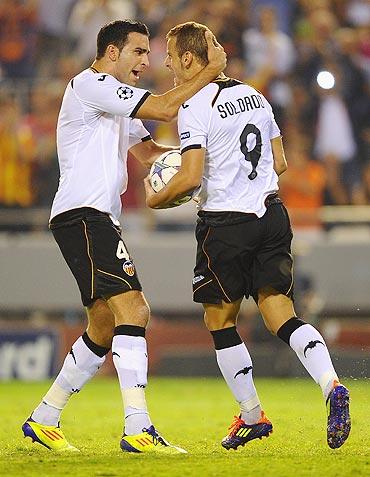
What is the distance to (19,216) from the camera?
14094 millimetres

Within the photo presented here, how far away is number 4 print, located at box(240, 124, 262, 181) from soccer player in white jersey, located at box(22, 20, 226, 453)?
1.19 ft

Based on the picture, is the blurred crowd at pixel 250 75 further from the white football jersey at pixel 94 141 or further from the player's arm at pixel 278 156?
the white football jersey at pixel 94 141

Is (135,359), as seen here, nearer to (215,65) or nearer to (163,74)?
(215,65)

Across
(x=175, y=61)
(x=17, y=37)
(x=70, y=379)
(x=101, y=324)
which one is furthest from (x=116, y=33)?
(x=17, y=37)

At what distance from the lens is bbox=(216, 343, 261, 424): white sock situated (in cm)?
656

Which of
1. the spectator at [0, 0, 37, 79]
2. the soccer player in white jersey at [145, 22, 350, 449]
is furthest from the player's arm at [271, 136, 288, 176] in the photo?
the spectator at [0, 0, 37, 79]

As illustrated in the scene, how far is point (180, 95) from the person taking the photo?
6.41 metres

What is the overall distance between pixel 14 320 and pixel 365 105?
206 inches

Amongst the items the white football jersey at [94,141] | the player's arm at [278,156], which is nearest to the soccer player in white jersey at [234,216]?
the player's arm at [278,156]

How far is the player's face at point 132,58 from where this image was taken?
660 cm

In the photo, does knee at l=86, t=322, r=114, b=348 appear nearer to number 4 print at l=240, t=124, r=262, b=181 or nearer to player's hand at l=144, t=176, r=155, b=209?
player's hand at l=144, t=176, r=155, b=209

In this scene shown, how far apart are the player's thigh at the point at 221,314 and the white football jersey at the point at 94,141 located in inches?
30.5

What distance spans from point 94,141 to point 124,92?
34cm

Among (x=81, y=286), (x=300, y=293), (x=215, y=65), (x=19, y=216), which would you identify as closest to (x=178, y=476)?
(x=81, y=286)
